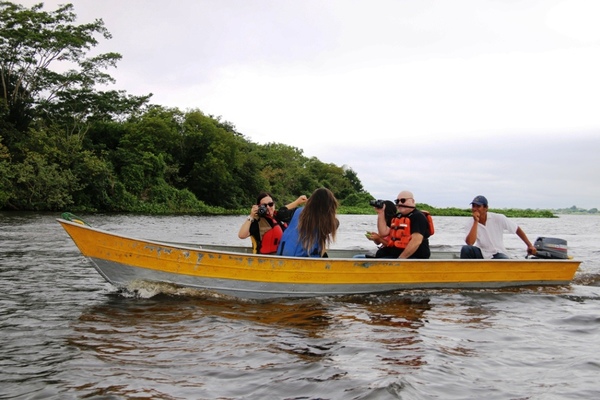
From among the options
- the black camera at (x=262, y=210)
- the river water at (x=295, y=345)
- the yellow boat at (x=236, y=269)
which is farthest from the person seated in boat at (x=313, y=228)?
the river water at (x=295, y=345)

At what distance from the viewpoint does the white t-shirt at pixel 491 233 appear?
30.5ft

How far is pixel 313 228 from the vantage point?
298 inches

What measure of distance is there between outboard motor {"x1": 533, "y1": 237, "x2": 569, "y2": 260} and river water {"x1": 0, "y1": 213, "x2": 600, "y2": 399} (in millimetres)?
869

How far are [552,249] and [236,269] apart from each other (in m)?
5.82

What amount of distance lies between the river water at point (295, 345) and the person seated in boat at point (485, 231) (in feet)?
2.38

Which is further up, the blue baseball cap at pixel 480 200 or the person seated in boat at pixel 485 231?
the blue baseball cap at pixel 480 200

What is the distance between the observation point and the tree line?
35.7m

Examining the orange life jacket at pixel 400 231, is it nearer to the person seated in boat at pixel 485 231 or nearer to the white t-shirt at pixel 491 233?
the person seated in boat at pixel 485 231

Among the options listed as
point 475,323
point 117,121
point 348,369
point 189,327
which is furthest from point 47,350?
point 117,121

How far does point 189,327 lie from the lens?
6.16 meters

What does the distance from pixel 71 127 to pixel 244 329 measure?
135ft

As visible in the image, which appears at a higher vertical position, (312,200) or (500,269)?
(312,200)

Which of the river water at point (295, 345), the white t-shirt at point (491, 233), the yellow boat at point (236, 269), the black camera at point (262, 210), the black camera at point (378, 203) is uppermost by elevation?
the black camera at point (378, 203)

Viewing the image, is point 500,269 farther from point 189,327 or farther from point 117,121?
point 117,121
